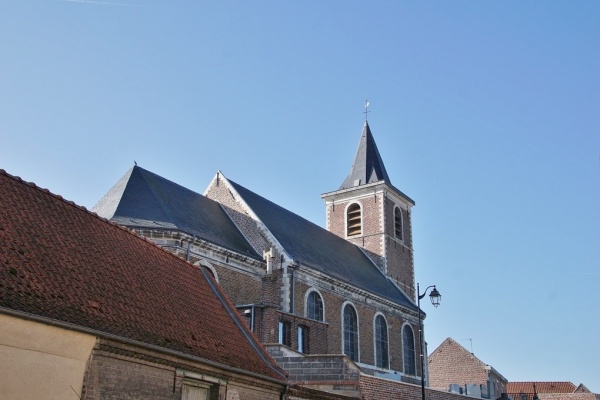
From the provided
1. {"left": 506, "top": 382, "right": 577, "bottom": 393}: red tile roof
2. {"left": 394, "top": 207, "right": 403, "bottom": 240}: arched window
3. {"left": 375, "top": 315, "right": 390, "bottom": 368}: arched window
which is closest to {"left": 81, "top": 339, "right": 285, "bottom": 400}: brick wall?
{"left": 375, "top": 315, "right": 390, "bottom": 368}: arched window

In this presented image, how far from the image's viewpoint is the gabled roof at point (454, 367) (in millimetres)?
37750

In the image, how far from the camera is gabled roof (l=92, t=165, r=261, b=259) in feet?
65.4

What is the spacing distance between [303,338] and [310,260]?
5.22 metres

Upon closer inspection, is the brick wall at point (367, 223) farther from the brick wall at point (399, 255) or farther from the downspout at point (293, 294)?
the downspout at point (293, 294)

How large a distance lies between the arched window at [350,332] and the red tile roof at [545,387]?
2523 cm

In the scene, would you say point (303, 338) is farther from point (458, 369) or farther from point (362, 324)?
point (458, 369)

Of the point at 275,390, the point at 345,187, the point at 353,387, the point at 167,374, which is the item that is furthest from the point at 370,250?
the point at 167,374

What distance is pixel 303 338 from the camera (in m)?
20.3

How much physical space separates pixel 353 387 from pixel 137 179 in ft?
36.3

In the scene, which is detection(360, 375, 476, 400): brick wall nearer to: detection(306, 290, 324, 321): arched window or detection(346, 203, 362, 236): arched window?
detection(306, 290, 324, 321): arched window

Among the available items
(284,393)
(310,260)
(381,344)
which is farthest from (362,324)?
(284,393)

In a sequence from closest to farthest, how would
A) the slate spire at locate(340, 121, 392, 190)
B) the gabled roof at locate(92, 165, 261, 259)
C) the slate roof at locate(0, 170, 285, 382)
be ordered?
1. the slate roof at locate(0, 170, 285, 382)
2. the gabled roof at locate(92, 165, 261, 259)
3. the slate spire at locate(340, 121, 392, 190)

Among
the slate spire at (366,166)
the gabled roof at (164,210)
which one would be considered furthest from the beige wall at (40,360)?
the slate spire at (366,166)

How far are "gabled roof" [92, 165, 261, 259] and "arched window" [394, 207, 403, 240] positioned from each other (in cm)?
1300
